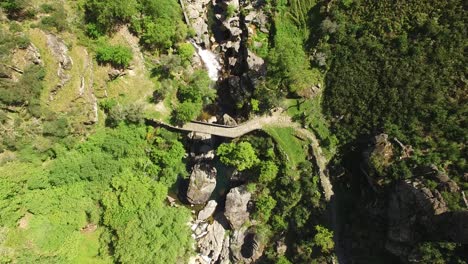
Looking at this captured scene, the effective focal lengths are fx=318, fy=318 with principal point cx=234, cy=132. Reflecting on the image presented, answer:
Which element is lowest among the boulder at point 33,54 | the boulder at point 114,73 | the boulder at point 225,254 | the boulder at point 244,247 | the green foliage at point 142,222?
the boulder at point 225,254

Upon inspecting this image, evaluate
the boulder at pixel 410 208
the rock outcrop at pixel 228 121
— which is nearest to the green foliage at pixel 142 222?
the rock outcrop at pixel 228 121

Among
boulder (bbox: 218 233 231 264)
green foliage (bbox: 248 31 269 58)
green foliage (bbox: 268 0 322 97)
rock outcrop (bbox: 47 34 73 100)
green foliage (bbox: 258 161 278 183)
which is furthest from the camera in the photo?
green foliage (bbox: 248 31 269 58)

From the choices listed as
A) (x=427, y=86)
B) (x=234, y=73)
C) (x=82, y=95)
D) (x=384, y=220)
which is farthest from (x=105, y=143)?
(x=427, y=86)

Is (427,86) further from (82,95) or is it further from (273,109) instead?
(82,95)

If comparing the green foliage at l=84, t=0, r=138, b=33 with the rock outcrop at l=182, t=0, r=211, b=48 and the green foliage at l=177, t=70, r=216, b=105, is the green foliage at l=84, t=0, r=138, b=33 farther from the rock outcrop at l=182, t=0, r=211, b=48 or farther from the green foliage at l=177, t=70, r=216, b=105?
the green foliage at l=177, t=70, r=216, b=105

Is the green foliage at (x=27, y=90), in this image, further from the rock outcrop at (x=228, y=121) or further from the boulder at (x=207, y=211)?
the boulder at (x=207, y=211)

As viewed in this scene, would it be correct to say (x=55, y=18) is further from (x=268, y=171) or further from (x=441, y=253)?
(x=441, y=253)

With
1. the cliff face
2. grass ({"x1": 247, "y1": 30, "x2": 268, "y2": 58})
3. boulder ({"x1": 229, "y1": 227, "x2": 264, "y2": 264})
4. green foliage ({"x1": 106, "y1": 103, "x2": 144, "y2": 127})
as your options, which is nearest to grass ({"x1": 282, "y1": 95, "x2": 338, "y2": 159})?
the cliff face
